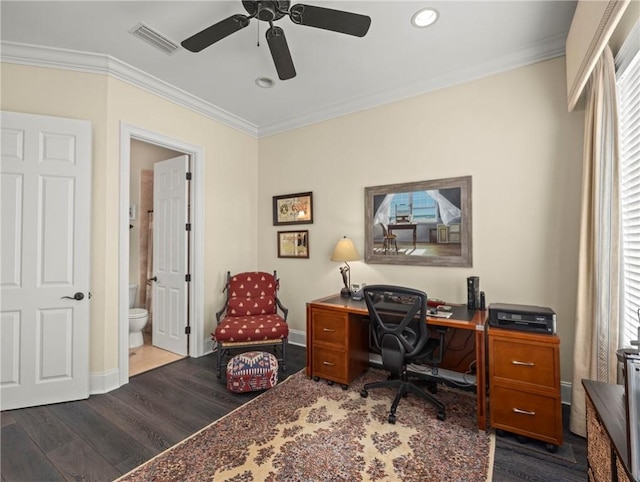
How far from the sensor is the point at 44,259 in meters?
2.42

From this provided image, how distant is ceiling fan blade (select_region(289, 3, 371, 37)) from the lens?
1.67 meters

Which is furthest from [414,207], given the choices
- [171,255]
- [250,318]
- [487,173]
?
[171,255]

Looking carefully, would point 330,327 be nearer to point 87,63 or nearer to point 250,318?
point 250,318

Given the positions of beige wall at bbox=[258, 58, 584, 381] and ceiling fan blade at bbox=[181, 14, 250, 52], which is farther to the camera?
beige wall at bbox=[258, 58, 584, 381]

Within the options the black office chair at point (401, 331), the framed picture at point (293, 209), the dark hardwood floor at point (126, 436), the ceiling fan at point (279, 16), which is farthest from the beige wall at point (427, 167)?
the ceiling fan at point (279, 16)

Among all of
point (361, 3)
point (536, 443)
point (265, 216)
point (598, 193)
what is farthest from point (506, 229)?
point (265, 216)

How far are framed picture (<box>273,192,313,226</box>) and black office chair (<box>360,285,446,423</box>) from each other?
65.9 inches

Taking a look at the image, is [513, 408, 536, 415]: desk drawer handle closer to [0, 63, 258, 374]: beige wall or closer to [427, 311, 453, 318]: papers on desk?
[427, 311, 453, 318]: papers on desk

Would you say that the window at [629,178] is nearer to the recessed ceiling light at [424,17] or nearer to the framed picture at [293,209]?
the recessed ceiling light at [424,17]

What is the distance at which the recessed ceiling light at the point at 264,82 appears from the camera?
116 inches

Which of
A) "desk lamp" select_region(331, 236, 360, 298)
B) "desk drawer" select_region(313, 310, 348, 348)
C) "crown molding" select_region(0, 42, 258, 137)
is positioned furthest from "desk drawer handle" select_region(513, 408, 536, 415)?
"crown molding" select_region(0, 42, 258, 137)

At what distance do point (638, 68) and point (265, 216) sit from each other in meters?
3.63

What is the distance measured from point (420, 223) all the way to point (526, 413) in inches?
66.6

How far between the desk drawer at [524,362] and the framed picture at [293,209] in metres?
2.38
